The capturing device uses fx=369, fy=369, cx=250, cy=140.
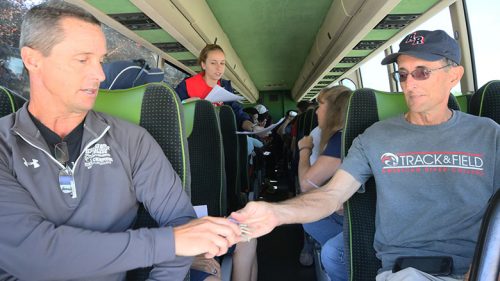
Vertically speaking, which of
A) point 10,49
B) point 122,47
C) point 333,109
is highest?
point 122,47

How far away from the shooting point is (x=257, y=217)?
145cm

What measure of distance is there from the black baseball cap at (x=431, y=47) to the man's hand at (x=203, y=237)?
122 cm

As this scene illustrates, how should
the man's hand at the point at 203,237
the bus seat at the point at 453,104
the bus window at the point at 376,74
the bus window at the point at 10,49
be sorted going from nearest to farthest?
the man's hand at the point at 203,237
the bus seat at the point at 453,104
the bus window at the point at 10,49
the bus window at the point at 376,74

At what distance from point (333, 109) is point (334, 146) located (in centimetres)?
35

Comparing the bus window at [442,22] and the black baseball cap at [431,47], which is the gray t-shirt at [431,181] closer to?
the black baseball cap at [431,47]

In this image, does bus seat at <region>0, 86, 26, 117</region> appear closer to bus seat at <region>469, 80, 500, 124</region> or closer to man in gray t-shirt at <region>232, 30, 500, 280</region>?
man in gray t-shirt at <region>232, 30, 500, 280</region>

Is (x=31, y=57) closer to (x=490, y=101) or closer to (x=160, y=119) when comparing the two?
(x=160, y=119)

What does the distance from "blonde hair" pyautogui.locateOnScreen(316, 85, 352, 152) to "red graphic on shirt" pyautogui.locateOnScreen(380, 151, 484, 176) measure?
802 millimetres

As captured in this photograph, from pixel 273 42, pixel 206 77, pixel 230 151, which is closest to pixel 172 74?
pixel 273 42

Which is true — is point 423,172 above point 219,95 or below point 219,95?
below

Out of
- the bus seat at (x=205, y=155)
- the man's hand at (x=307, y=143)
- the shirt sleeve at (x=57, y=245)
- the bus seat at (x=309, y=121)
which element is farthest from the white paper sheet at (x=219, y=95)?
the shirt sleeve at (x=57, y=245)

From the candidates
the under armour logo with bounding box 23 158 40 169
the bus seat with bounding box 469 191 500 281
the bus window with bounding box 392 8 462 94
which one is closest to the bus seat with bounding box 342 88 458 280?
the bus seat with bounding box 469 191 500 281

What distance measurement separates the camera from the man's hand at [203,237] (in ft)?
4.04

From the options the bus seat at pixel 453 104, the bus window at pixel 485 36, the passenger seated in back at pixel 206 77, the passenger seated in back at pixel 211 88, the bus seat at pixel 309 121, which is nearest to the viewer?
the bus seat at pixel 453 104
